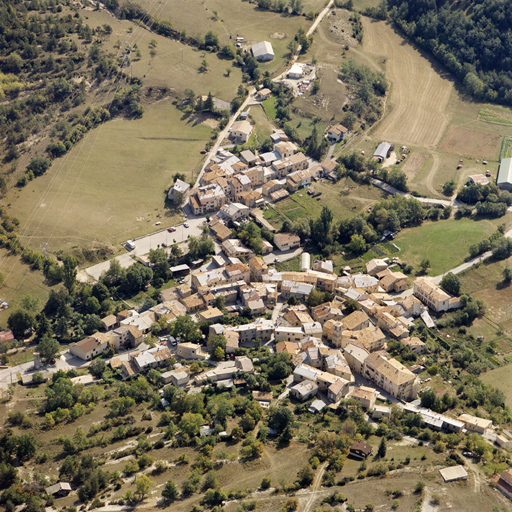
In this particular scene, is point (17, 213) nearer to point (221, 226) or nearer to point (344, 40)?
point (221, 226)

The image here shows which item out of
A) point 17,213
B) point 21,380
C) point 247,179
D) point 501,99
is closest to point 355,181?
point 247,179

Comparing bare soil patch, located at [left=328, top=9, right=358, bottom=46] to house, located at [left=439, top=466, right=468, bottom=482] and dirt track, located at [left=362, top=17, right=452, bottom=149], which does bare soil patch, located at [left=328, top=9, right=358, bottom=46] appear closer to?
dirt track, located at [left=362, top=17, right=452, bottom=149]

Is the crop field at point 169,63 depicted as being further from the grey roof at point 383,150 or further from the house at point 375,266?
the house at point 375,266

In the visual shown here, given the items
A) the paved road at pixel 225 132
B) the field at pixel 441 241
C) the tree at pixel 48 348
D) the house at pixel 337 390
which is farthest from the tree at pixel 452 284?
the tree at pixel 48 348

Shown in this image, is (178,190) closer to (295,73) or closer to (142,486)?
(295,73)

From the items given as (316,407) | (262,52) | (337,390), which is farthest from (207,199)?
(262,52)
